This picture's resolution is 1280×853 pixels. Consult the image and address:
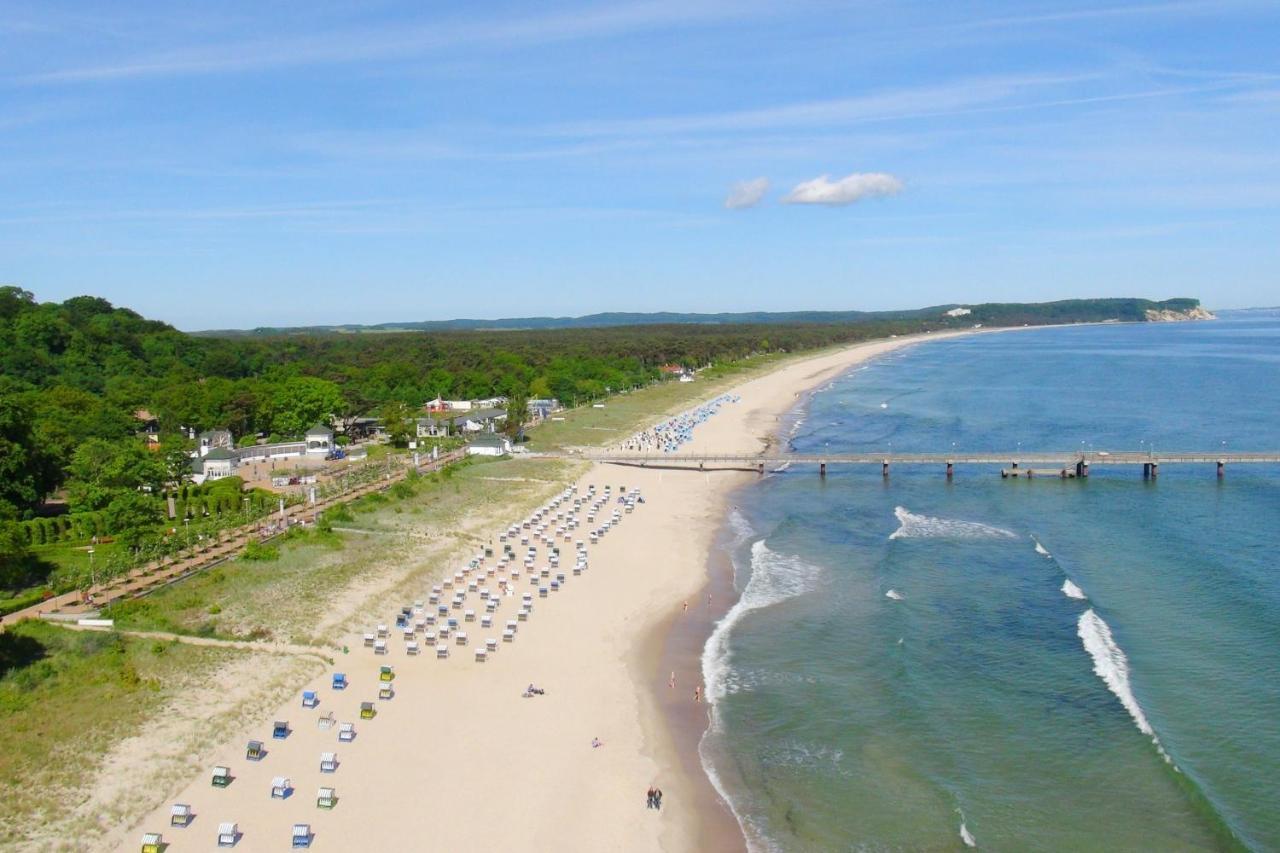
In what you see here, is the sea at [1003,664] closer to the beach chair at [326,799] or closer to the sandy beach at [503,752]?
the sandy beach at [503,752]

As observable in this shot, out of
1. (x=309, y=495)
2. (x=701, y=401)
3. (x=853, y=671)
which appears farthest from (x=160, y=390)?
(x=853, y=671)

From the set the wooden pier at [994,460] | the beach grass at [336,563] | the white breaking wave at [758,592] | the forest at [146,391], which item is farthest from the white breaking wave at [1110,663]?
the forest at [146,391]

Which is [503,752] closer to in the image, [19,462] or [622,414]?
[19,462]

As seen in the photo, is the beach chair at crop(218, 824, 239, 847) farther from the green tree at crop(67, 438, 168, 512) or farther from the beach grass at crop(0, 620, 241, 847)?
the green tree at crop(67, 438, 168, 512)

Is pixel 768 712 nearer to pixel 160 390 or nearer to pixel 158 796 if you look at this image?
pixel 158 796

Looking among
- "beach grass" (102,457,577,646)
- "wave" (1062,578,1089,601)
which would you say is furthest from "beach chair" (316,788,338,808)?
"wave" (1062,578,1089,601)

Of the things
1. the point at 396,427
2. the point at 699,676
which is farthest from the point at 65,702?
the point at 396,427

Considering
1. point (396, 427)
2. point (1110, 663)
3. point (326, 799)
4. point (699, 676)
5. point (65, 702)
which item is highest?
point (396, 427)
